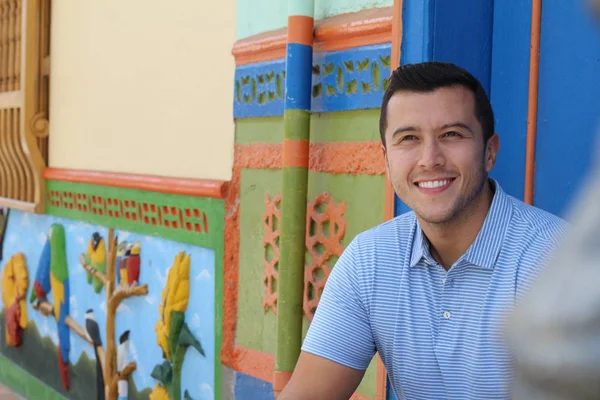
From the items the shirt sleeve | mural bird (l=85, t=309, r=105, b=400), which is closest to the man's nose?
the shirt sleeve

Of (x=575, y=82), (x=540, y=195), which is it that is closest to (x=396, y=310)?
(x=540, y=195)

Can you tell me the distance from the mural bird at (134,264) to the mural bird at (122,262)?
0.04 metres

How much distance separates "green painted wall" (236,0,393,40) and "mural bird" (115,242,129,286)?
1.22 metres

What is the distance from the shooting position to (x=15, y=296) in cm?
506

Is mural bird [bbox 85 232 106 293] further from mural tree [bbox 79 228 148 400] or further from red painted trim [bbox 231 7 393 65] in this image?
red painted trim [bbox 231 7 393 65]

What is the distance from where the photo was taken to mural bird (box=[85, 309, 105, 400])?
13.3ft

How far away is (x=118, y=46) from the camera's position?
3979mm

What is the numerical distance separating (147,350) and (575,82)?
2.19 metres

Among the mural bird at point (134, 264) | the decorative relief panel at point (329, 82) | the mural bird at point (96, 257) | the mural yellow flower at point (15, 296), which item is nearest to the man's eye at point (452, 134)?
the decorative relief panel at point (329, 82)

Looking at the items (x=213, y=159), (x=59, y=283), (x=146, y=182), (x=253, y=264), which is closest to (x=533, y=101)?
(x=253, y=264)

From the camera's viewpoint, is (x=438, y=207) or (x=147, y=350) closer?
(x=438, y=207)

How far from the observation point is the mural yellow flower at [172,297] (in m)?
3.35

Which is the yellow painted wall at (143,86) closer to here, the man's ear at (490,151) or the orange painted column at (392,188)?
the orange painted column at (392,188)

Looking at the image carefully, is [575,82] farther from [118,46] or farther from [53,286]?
[53,286]
